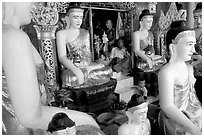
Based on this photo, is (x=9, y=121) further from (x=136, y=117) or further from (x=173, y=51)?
(x=173, y=51)

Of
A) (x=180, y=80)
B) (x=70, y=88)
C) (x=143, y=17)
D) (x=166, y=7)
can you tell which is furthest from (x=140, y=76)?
(x=166, y=7)

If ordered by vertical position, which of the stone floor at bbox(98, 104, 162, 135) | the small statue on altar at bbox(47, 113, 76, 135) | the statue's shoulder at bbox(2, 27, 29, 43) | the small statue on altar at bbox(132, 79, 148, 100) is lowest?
the stone floor at bbox(98, 104, 162, 135)

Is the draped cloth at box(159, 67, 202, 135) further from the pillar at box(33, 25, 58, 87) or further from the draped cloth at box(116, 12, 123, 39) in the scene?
the draped cloth at box(116, 12, 123, 39)

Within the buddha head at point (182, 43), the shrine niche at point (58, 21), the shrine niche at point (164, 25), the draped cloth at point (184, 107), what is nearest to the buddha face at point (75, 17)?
the shrine niche at point (58, 21)

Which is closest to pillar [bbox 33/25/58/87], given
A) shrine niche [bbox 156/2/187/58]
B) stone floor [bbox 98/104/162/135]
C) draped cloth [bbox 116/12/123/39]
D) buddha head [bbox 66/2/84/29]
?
buddha head [bbox 66/2/84/29]

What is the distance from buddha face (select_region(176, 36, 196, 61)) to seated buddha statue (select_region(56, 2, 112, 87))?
35.7 inches

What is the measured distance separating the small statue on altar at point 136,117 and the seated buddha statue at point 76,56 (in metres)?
0.91

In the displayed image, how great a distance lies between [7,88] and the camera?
0.93 m

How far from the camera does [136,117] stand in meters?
1.09

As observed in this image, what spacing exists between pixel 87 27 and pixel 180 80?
70.4 inches

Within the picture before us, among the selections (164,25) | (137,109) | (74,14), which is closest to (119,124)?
(137,109)

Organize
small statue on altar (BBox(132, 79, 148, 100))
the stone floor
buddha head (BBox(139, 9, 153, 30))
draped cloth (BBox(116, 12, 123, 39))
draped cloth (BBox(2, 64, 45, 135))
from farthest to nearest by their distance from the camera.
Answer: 1. draped cloth (BBox(116, 12, 123, 39))
2. buddha head (BBox(139, 9, 153, 30))
3. small statue on altar (BBox(132, 79, 148, 100))
4. the stone floor
5. draped cloth (BBox(2, 64, 45, 135))

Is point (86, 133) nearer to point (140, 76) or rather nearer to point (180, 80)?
point (180, 80)

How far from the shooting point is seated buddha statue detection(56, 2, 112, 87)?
1978mm
